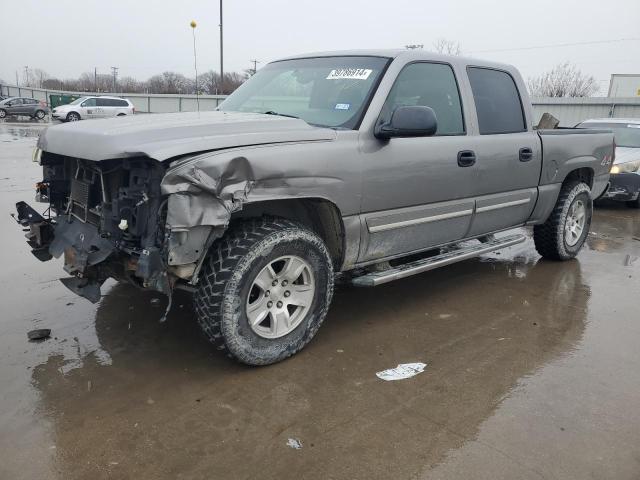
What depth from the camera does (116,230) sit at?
308 cm

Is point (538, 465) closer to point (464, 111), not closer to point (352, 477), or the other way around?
point (352, 477)

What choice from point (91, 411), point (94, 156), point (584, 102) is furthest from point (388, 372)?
point (584, 102)

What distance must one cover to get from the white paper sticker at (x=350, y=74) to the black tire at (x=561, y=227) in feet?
9.45

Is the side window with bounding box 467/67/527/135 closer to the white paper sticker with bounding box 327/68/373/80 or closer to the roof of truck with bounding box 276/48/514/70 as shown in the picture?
the roof of truck with bounding box 276/48/514/70

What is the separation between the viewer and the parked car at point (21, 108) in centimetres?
3466

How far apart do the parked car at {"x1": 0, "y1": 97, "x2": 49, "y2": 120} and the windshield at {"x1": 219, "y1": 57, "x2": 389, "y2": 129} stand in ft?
118

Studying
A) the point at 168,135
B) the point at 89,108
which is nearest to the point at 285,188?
the point at 168,135

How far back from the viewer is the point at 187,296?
14.7 ft

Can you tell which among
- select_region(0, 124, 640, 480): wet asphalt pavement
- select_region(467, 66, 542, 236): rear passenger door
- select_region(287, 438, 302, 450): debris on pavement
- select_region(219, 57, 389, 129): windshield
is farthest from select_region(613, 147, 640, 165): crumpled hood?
select_region(287, 438, 302, 450): debris on pavement

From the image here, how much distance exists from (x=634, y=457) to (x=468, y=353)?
1213 millimetres

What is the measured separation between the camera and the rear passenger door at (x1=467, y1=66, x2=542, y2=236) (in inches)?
177

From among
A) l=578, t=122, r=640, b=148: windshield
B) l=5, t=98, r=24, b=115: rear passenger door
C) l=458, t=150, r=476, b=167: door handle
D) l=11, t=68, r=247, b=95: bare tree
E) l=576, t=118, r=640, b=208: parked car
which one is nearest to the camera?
l=458, t=150, r=476, b=167: door handle

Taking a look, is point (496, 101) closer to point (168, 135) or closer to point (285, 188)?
point (285, 188)

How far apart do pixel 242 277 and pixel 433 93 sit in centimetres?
224
